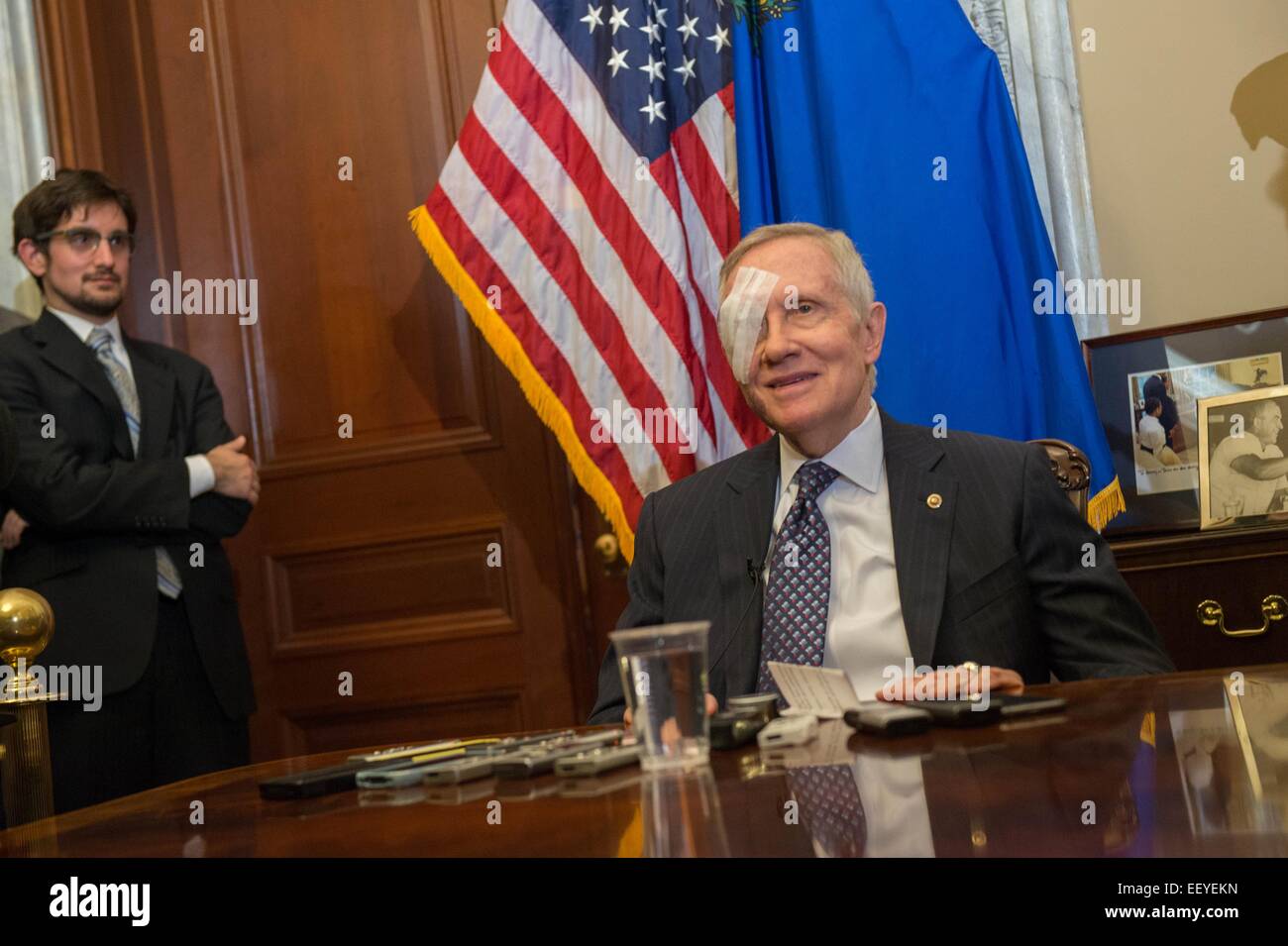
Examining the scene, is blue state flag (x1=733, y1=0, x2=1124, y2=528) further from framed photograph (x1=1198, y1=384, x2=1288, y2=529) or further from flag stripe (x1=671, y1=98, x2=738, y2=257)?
framed photograph (x1=1198, y1=384, x2=1288, y2=529)

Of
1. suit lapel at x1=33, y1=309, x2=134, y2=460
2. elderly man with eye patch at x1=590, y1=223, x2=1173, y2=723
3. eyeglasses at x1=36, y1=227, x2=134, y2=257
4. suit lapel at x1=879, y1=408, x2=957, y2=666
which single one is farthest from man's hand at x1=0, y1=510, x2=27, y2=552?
suit lapel at x1=879, y1=408, x2=957, y2=666

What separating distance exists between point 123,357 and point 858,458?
2164 millimetres

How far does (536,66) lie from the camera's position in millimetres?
3371

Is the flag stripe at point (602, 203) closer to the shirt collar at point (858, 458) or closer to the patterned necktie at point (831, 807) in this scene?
the shirt collar at point (858, 458)

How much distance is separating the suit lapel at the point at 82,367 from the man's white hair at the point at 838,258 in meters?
1.79

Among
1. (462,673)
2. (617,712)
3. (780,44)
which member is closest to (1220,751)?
(617,712)

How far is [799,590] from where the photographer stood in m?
1.96

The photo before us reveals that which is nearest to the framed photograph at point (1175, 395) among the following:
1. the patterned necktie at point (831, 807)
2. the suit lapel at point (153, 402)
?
the patterned necktie at point (831, 807)

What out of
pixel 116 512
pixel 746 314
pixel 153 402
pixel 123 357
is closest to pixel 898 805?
pixel 746 314

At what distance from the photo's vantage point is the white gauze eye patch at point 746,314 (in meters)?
2.19

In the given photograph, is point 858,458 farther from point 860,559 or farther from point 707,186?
point 707,186
